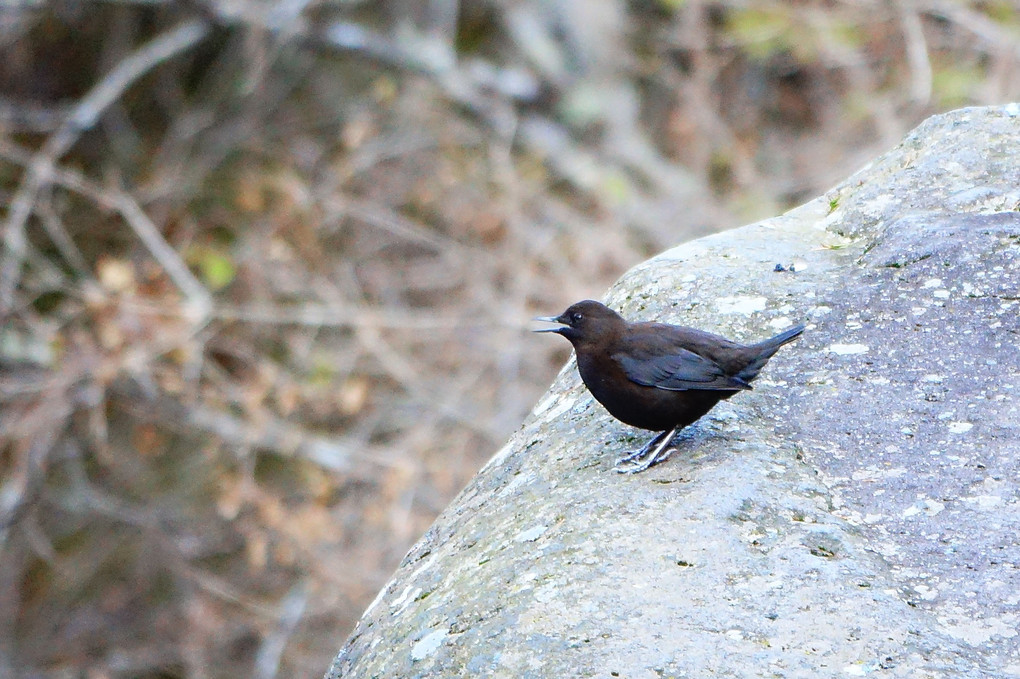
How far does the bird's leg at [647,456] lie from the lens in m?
2.82

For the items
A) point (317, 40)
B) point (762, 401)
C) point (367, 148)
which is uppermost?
point (317, 40)

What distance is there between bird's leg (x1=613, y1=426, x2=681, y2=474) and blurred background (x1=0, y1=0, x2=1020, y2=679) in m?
4.55

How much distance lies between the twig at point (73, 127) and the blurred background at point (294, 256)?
0.03 metres

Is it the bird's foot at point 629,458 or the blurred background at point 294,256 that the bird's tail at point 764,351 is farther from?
the blurred background at point 294,256

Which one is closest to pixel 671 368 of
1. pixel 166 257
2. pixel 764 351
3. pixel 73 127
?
pixel 764 351

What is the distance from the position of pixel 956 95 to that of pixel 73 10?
6369 millimetres

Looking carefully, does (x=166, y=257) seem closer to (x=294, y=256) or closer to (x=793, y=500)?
(x=294, y=256)

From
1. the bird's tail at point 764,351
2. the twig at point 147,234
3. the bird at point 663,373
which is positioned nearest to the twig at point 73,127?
the twig at point 147,234

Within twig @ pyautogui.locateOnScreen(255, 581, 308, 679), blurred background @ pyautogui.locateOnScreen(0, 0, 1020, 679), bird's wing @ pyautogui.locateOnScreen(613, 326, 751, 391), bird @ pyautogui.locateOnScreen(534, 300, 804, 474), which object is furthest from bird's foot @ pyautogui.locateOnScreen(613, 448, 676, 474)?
twig @ pyautogui.locateOnScreen(255, 581, 308, 679)

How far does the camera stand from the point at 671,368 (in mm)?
3076

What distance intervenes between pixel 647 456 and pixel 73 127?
6.40m

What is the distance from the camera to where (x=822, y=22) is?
29.0 feet

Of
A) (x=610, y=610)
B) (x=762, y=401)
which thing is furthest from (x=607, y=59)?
(x=610, y=610)

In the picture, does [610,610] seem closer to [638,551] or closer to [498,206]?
[638,551]
